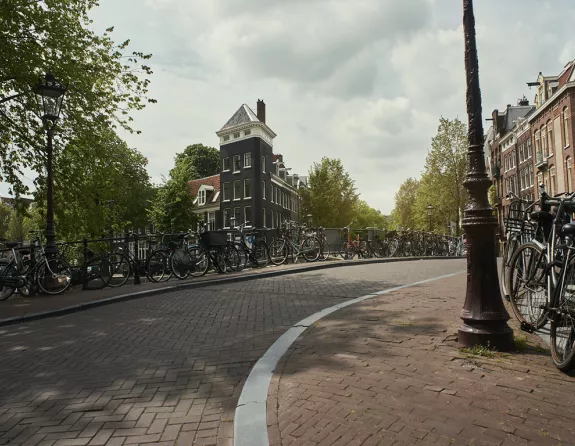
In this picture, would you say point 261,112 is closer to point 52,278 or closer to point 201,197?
point 201,197

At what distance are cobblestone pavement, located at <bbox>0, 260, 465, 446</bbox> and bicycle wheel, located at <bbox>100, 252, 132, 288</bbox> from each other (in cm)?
340

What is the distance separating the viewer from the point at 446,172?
43969mm

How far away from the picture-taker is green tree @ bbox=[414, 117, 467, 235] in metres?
43.2

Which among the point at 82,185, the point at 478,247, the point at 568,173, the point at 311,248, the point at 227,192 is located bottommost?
the point at 311,248

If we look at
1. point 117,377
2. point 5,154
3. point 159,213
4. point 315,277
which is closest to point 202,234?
point 315,277

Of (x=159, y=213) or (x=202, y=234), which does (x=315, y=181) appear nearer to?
(x=159, y=213)

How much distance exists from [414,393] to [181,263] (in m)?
9.96

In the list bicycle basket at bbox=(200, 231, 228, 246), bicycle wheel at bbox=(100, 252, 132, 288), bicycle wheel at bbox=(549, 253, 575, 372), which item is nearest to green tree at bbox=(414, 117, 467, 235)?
bicycle basket at bbox=(200, 231, 228, 246)

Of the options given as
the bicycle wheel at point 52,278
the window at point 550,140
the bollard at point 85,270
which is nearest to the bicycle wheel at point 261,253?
Answer: the bollard at point 85,270

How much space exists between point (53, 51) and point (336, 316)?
36.6 feet

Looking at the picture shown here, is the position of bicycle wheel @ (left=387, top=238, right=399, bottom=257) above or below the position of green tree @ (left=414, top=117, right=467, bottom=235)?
below

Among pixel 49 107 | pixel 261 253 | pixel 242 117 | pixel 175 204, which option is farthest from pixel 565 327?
pixel 242 117

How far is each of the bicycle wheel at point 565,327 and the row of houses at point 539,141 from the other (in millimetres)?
25350

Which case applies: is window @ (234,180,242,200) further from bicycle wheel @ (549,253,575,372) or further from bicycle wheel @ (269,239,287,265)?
bicycle wheel @ (549,253,575,372)
